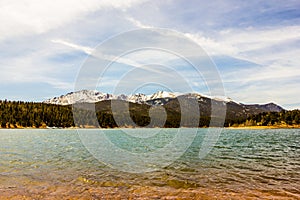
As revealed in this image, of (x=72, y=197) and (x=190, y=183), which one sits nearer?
(x=72, y=197)

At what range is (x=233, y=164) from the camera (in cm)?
3034

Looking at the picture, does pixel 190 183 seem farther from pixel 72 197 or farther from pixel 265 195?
pixel 72 197

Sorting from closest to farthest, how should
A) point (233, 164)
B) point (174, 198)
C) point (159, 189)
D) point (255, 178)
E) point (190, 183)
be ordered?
point (174, 198)
point (159, 189)
point (190, 183)
point (255, 178)
point (233, 164)

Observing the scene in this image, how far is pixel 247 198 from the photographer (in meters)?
17.0

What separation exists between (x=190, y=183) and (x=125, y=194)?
5.60m

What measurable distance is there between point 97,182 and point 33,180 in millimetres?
5139

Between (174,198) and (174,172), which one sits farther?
(174,172)

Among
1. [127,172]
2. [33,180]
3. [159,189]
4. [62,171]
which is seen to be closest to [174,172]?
[127,172]

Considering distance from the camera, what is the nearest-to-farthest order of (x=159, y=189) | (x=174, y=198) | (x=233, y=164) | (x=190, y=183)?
(x=174, y=198) < (x=159, y=189) < (x=190, y=183) < (x=233, y=164)

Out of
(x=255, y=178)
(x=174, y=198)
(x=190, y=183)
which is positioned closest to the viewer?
(x=174, y=198)

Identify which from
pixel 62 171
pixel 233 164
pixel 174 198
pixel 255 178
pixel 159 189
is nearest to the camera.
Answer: pixel 174 198

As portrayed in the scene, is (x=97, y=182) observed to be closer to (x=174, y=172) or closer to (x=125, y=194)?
(x=125, y=194)

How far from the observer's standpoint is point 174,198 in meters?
16.9

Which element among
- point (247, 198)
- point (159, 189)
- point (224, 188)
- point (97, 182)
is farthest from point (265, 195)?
point (97, 182)
